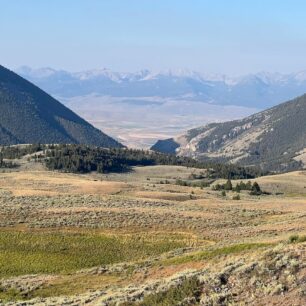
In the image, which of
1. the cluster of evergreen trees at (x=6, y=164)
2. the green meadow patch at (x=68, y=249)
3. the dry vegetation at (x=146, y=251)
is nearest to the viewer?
the dry vegetation at (x=146, y=251)

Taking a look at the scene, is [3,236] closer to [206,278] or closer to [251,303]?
[206,278]

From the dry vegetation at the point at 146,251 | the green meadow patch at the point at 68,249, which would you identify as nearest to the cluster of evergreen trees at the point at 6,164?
the dry vegetation at the point at 146,251

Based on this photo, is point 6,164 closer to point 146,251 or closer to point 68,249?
point 68,249

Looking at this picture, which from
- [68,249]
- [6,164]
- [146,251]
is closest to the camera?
[146,251]

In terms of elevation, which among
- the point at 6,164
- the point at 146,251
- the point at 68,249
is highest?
the point at 6,164

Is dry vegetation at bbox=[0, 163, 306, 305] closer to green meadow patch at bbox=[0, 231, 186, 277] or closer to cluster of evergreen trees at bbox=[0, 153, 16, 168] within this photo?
green meadow patch at bbox=[0, 231, 186, 277]

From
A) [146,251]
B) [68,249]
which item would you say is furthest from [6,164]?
[146,251]

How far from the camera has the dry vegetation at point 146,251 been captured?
25.3 metres

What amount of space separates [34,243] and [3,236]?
12.0ft

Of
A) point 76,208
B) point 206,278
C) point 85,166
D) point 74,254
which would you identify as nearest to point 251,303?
point 206,278

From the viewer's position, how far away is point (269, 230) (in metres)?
49.8

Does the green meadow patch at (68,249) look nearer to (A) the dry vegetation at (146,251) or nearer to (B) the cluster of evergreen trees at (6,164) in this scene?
(A) the dry vegetation at (146,251)

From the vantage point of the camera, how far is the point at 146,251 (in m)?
47.5

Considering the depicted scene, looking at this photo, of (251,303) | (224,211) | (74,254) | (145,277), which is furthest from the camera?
(224,211)
